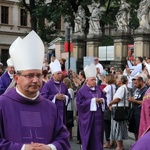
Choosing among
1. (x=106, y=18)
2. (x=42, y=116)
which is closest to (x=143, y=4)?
(x=106, y=18)

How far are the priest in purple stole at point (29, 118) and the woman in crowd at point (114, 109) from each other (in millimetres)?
5214

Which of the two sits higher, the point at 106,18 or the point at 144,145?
the point at 106,18

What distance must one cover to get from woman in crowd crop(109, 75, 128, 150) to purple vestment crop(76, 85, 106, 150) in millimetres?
353

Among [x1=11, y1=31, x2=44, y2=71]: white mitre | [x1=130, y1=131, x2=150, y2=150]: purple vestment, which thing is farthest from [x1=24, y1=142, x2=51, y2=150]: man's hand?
[x1=130, y1=131, x2=150, y2=150]: purple vestment

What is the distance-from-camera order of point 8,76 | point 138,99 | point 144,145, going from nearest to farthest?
1. point 144,145
2. point 138,99
3. point 8,76

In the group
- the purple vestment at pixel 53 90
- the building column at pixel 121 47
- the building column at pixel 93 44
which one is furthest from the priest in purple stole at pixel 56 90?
the building column at pixel 93 44

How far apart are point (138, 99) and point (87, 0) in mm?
19142

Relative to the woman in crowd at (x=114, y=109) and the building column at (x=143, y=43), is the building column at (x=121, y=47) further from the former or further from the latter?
the woman in crowd at (x=114, y=109)

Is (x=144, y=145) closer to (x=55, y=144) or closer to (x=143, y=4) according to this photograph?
(x=55, y=144)

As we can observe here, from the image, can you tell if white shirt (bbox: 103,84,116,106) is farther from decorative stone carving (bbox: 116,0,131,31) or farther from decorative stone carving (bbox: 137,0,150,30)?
decorative stone carving (bbox: 116,0,131,31)

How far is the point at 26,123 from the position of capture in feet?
13.5

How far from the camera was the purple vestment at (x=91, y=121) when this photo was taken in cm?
924

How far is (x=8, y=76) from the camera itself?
33.9 ft

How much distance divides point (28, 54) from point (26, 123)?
743 mm
